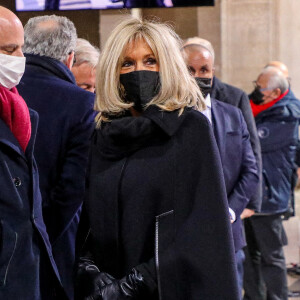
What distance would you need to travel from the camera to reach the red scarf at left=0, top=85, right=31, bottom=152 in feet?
10.5

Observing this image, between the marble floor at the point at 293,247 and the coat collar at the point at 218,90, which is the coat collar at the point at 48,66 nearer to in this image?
the coat collar at the point at 218,90

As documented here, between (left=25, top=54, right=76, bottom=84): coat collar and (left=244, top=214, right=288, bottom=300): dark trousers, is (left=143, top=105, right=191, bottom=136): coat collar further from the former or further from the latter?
(left=244, top=214, right=288, bottom=300): dark trousers

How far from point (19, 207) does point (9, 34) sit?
0.76 m

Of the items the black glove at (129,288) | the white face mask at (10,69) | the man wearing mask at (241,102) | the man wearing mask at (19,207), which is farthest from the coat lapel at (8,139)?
the man wearing mask at (241,102)

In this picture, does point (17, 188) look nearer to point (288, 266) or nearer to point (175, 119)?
point (175, 119)

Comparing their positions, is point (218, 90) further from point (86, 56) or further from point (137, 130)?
point (137, 130)

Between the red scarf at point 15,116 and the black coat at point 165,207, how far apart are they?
327mm

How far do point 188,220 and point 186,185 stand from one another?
13 cm

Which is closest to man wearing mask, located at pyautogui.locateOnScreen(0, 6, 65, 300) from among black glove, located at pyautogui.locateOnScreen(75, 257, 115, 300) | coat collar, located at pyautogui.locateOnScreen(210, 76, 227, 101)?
black glove, located at pyautogui.locateOnScreen(75, 257, 115, 300)

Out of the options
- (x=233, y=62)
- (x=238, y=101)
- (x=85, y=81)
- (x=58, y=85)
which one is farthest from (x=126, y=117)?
(x=233, y=62)

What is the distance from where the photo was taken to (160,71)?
A: 3.13 m

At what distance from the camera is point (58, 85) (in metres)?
4.06

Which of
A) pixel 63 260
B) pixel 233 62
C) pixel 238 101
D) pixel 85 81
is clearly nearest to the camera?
pixel 63 260

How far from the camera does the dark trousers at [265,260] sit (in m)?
6.45
